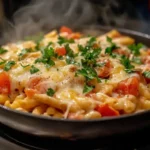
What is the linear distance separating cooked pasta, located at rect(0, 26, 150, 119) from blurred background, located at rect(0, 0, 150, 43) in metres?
0.91

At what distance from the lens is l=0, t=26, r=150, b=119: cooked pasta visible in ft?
7.30

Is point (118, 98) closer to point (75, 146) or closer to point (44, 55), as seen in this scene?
point (75, 146)

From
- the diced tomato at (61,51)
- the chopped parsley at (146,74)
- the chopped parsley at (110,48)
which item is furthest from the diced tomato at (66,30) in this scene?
the chopped parsley at (146,74)

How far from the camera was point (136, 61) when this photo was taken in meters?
2.87

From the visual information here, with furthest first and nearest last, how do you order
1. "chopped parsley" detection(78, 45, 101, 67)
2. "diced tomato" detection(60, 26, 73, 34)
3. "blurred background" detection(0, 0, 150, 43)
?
1. "blurred background" detection(0, 0, 150, 43)
2. "diced tomato" detection(60, 26, 73, 34)
3. "chopped parsley" detection(78, 45, 101, 67)

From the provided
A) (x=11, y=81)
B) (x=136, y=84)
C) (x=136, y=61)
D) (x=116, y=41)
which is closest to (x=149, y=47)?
(x=116, y=41)

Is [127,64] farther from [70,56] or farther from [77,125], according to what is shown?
[77,125]

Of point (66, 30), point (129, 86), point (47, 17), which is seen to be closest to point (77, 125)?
point (129, 86)

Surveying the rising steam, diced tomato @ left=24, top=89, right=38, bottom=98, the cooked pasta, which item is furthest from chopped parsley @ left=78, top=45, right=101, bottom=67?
the rising steam

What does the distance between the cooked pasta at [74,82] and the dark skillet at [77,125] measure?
0.60ft

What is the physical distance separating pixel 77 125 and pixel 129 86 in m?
0.58

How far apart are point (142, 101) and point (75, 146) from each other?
0.55m

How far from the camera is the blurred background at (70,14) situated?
3814 mm

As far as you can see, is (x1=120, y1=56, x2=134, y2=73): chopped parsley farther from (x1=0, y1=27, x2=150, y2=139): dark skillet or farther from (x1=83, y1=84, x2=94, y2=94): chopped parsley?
(x1=0, y1=27, x2=150, y2=139): dark skillet
